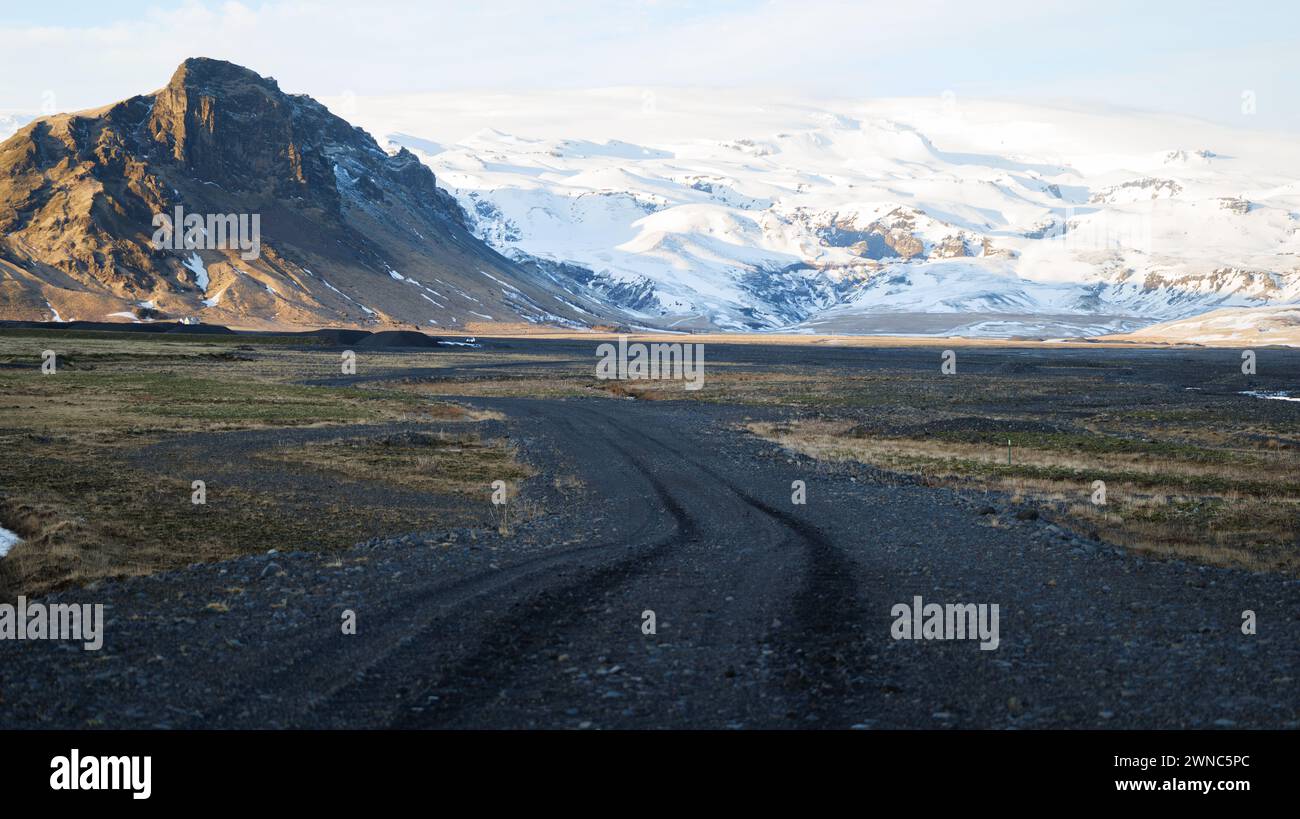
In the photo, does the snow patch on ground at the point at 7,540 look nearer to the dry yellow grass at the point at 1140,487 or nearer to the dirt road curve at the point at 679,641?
the dirt road curve at the point at 679,641

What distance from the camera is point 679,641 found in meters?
15.6

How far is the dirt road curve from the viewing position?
12.5 m

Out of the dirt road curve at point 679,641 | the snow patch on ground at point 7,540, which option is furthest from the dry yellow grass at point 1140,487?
the snow patch on ground at point 7,540

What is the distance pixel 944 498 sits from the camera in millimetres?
31562

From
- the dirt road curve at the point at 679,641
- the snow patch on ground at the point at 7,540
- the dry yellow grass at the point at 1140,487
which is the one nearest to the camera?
the dirt road curve at the point at 679,641

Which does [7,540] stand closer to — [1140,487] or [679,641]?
[679,641]

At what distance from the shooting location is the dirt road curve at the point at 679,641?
12.5 meters

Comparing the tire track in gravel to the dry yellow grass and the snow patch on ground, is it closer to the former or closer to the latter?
the dry yellow grass

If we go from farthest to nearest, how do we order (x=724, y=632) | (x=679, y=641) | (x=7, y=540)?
(x=7, y=540)
(x=724, y=632)
(x=679, y=641)

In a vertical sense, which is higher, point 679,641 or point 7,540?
point 7,540

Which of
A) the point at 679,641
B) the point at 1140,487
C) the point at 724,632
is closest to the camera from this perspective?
the point at 679,641

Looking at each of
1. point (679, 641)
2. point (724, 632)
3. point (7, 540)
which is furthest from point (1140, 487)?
point (7, 540)
